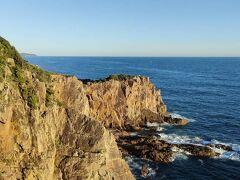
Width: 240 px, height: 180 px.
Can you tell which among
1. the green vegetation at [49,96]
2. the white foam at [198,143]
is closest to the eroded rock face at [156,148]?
the white foam at [198,143]

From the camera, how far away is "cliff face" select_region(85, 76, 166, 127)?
8356 cm

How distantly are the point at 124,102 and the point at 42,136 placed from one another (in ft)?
174

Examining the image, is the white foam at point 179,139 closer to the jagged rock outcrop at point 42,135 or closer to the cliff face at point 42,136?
the jagged rock outcrop at point 42,135

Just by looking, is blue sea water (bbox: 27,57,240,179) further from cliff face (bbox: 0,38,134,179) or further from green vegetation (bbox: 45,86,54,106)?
green vegetation (bbox: 45,86,54,106)

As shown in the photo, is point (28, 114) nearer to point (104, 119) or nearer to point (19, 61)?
point (19, 61)

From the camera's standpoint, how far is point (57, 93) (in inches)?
2157

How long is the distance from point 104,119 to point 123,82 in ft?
44.2

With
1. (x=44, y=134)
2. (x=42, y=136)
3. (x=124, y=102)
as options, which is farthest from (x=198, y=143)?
(x=42, y=136)

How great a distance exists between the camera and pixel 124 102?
89.3 meters

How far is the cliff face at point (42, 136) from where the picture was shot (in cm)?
3447

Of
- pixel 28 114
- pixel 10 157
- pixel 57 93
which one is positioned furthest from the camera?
pixel 57 93

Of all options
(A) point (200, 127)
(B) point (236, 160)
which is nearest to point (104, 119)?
(A) point (200, 127)

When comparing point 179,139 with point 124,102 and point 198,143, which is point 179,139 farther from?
point 124,102

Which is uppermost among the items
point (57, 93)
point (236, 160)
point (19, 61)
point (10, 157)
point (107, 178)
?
point (19, 61)
